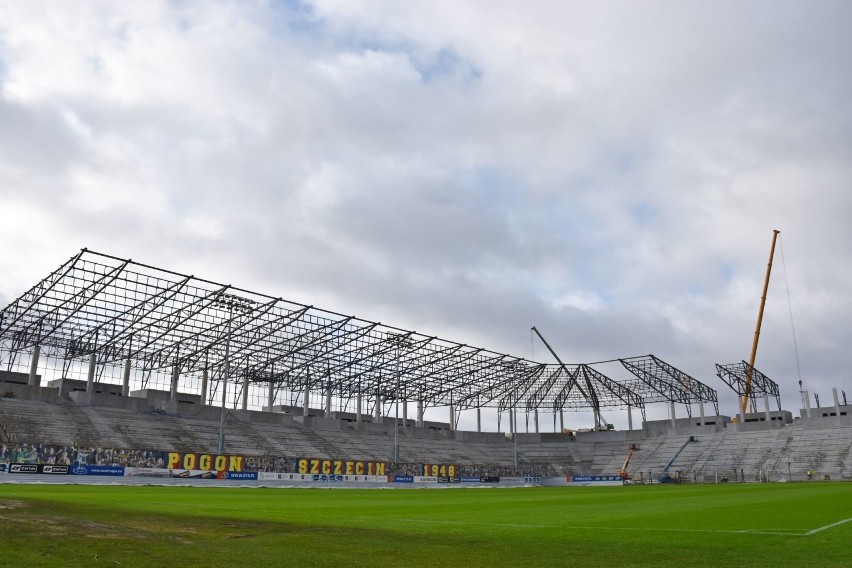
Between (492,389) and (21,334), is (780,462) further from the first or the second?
(21,334)

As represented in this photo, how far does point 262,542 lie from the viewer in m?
11.4

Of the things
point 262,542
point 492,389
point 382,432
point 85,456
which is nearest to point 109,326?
point 85,456

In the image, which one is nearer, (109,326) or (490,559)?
(490,559)

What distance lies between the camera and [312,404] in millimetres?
99812

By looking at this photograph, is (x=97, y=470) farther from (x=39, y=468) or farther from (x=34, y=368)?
(x=34, y=368)

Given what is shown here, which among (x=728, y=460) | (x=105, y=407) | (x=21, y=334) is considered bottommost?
(x=728, y=460)

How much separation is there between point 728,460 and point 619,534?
7562cm

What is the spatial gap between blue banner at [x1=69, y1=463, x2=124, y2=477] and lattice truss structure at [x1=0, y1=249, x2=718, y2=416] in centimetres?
1133

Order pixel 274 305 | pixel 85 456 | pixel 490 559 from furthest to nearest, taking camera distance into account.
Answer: pixel 274 305, pixel 85 456, pixel 490 559

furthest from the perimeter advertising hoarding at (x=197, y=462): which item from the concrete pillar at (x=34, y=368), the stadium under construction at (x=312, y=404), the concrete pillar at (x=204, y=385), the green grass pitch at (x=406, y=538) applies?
the green grass pitch at (x=406, y=538)

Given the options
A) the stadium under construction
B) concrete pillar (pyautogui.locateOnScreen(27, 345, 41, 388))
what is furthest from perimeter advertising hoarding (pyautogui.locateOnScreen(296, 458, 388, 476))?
concrete pillar (pyautogui.locateOnScreen(27, 345, 41, 388))

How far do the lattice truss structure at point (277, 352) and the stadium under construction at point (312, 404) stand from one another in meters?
0.26

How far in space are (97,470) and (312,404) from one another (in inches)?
2189

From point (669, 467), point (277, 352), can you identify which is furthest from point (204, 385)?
point (669, 467)
